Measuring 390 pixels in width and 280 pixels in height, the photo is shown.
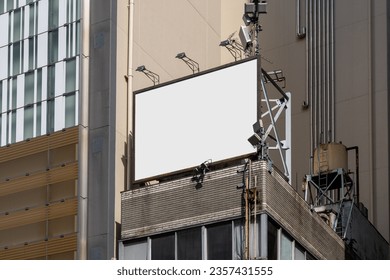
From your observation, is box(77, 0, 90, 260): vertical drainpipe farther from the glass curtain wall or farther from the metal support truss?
the metal support truss

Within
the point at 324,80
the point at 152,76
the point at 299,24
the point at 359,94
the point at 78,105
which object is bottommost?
the point at 78,105

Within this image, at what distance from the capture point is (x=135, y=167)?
53.3m

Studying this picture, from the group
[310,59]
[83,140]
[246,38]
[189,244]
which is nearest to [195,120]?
[246,38]

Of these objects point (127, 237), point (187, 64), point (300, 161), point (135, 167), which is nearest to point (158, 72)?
point (187, 64)

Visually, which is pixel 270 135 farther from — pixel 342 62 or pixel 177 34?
pixel 342 62

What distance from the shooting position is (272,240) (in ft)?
157

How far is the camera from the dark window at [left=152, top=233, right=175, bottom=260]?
4906cm

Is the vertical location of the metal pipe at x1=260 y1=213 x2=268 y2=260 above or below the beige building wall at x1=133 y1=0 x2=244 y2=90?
below

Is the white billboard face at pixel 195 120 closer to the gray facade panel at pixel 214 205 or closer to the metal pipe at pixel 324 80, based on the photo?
the gray facade panel at pixel 214 205

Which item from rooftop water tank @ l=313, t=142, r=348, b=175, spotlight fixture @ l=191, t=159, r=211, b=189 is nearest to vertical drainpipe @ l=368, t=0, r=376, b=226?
rooftop water tank @ l=313, t=142, r=348, b=175

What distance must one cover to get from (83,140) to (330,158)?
14435mm

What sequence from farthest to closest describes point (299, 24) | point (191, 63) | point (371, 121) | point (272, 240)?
1. point (299, 24)
2. point (371, 121)
3. point (191, 63)
4. point (272, 240)

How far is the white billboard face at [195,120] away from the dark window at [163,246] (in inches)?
139

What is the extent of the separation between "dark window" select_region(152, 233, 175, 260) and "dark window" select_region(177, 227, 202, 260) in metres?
0.32
